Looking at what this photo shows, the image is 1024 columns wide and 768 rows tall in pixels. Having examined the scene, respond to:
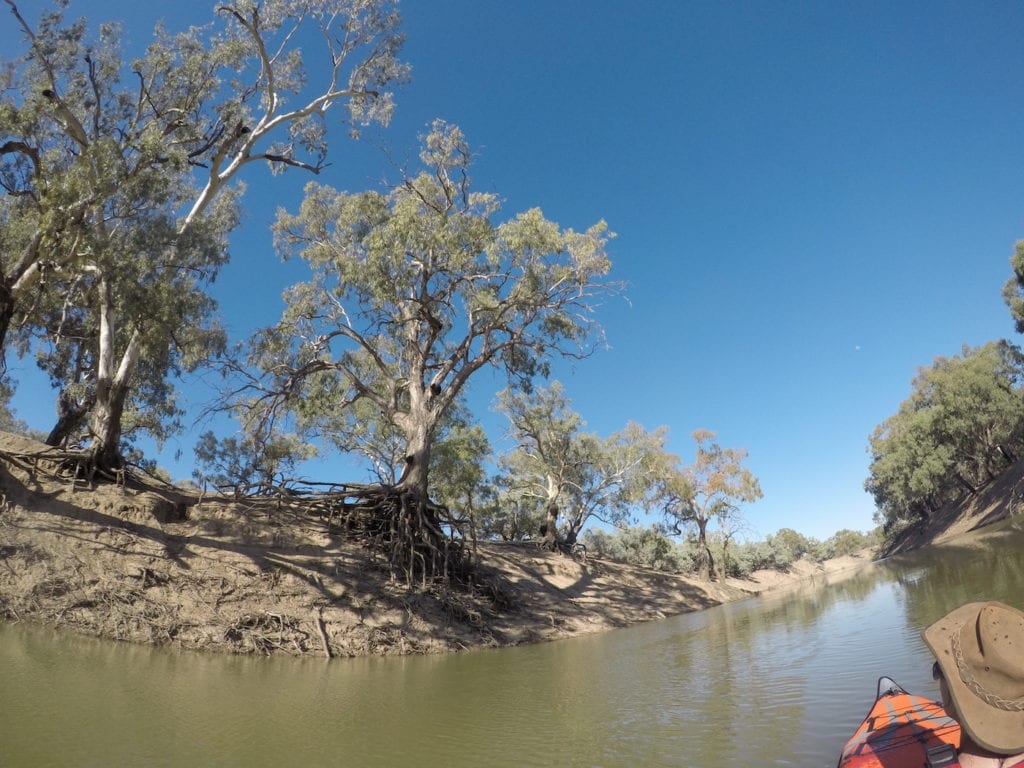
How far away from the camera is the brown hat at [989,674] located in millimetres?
1406

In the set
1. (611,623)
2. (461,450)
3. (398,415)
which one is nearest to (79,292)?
(398,415)

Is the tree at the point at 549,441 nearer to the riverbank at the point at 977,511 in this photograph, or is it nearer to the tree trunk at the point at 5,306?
the tree trunk at the point at 5,306

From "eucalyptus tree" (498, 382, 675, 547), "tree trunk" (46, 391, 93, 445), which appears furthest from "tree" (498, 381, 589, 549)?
"tree trunk" (46, 391, 93, 445)

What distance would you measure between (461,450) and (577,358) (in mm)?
9350

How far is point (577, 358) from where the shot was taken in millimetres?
14383

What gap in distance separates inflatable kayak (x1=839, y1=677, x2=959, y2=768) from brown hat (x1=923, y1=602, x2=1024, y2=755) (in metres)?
0.26

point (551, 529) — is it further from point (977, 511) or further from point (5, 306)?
point (977, 511)

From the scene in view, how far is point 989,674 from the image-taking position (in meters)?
1.47

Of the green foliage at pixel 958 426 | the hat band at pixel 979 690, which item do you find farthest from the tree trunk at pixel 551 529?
the green foliage at pixel 958 426

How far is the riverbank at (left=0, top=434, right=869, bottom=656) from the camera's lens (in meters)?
7.34

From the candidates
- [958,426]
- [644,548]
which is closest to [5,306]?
[644,548]

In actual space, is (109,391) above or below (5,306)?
below

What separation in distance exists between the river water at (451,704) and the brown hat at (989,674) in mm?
1604

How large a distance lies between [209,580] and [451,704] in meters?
5.33
